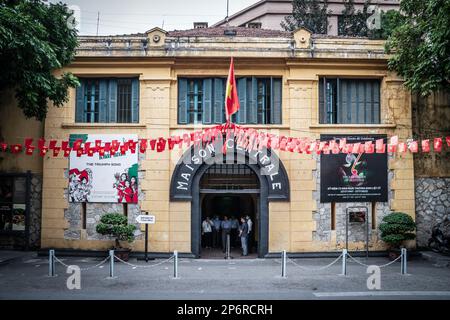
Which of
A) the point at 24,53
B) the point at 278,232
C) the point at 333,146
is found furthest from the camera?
the point at 278,232

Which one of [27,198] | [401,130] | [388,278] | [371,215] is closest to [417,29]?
[401,130]

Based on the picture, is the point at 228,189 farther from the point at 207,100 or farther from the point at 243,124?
the point at 207,100

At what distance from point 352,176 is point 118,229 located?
10.0 m

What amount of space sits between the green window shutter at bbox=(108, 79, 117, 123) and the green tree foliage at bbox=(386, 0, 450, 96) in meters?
11.7

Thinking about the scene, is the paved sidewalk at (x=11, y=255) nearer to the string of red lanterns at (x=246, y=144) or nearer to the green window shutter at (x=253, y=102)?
the string of red lanterns at (x=246, y=144)

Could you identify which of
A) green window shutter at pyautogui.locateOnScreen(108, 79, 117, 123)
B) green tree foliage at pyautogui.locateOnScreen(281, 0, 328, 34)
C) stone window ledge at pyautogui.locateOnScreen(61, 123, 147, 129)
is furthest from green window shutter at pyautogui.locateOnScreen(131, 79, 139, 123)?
green tree foliage at pyautogui.locateOnScreen(281, 0, 328, 34)

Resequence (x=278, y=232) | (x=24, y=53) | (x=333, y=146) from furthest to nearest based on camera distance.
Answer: (x=278, y=232) < (x=333, y=146) < (x=24, y=53)

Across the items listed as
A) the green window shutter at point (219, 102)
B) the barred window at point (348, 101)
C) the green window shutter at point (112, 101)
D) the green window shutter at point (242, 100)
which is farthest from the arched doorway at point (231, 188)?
the green window shutter at point (112, 101)

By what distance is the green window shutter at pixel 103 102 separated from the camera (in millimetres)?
19203

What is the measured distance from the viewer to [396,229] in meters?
17.7

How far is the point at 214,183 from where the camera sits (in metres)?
19.2

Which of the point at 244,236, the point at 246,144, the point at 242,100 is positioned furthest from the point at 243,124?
the point at 244,236

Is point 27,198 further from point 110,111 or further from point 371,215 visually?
point 371,215

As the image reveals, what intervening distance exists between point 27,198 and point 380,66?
16.5 m
